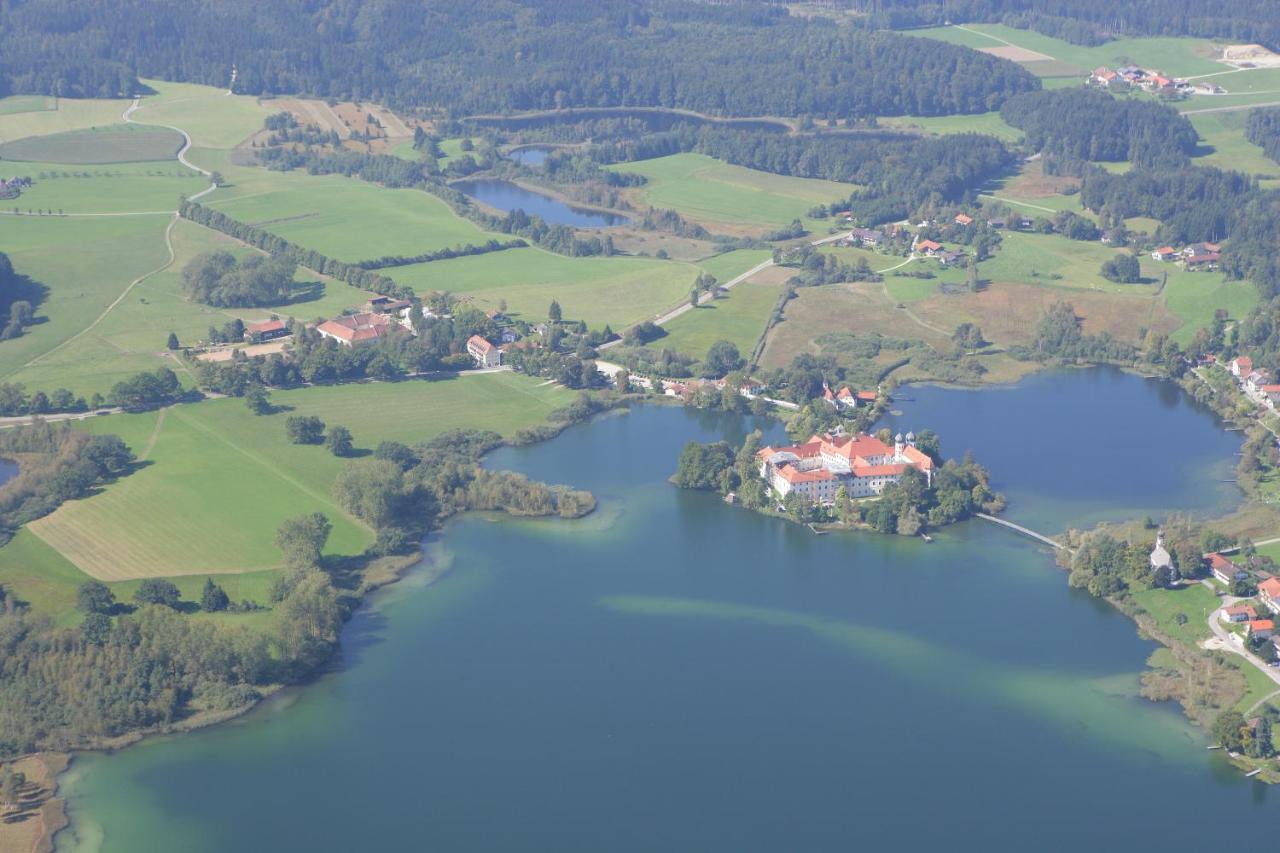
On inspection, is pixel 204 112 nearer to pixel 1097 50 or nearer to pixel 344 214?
pixel 344 214

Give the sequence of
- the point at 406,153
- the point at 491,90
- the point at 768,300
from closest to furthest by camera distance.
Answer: the point at 768,300 < the point at 406,153 < the point at 491,90

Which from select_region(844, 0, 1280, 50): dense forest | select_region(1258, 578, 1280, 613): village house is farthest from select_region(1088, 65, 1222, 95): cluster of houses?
select_region(1258, 578, 1280, 613): village house

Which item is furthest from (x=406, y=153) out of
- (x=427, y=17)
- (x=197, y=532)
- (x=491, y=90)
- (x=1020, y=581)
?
(x=1020, y=581)

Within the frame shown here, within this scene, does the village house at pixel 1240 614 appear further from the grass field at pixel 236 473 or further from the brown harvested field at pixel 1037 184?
the brown harvested field at pixel 1037 184

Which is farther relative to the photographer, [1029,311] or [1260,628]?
[1029,311]

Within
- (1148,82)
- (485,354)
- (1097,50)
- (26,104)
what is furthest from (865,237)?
(26,104)

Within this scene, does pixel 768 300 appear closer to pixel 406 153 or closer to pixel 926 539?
pixel 926 539
